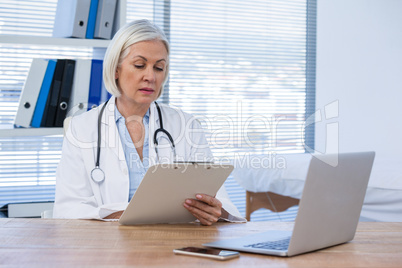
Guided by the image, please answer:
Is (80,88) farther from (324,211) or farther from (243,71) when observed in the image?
(243,71)

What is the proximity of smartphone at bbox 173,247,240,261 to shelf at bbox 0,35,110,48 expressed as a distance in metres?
1.44

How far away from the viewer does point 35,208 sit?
2.24 metres

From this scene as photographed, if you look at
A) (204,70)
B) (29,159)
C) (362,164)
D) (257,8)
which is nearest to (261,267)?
(362,164)

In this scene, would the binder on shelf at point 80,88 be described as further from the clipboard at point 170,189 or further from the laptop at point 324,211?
the laptop at point 324,211

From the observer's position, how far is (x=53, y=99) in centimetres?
223

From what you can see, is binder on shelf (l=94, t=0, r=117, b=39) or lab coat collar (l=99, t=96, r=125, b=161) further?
binder on shelf (l=94, t=0, r=117, b=39)

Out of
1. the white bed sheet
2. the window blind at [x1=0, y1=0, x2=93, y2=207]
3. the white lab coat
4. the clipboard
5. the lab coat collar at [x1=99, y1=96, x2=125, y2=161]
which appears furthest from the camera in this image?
the window blind at [x1=0, y1=0, x2=93, y2=207]

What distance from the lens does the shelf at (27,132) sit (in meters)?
2.15

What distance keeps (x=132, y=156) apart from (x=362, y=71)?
2.69 meters

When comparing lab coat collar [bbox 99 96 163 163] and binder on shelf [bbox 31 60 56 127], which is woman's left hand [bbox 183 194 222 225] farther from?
binder on shelf [bbox 31 60 56 127]

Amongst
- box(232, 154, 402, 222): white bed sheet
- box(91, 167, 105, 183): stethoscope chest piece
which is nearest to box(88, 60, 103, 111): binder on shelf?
box(91, 167, 105, 183): stethoscope chest piece

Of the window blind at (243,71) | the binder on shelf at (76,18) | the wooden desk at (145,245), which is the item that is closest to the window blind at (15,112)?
the window blind at (243,71)

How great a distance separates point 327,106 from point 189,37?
1.31 meters

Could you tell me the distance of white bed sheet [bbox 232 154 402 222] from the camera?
2377 mm
